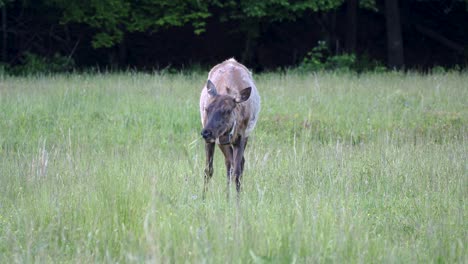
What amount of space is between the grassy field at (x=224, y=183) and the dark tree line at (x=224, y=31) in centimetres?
899

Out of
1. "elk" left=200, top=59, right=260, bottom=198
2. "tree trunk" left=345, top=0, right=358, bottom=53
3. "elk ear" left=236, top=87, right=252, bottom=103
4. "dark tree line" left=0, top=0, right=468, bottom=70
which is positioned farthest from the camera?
"tree trunk" left=345, top=0, right=358, bottom=53

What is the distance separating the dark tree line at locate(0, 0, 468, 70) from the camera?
23.8 m

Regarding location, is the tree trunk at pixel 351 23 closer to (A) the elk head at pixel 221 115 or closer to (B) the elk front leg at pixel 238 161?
(B) the elk front leg at pixel 238 161

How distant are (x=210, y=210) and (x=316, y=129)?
6807 mm

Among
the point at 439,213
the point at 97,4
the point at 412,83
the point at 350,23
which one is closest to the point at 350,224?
the point at 439,213

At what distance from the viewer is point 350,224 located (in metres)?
5.39

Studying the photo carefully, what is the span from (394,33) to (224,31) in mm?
7336

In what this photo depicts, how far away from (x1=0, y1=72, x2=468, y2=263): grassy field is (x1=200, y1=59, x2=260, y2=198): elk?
0.77 feet

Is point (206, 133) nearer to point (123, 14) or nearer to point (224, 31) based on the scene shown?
point (123, 14)

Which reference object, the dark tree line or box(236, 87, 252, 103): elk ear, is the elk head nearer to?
box(236, 87, 252, 103): elk ear

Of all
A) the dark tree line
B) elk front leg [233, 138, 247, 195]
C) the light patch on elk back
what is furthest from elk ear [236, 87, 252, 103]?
the dark tree line

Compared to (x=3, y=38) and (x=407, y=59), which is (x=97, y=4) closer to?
(x=3, y=38)

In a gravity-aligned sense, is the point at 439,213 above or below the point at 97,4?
below

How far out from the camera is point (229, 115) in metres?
8.05
